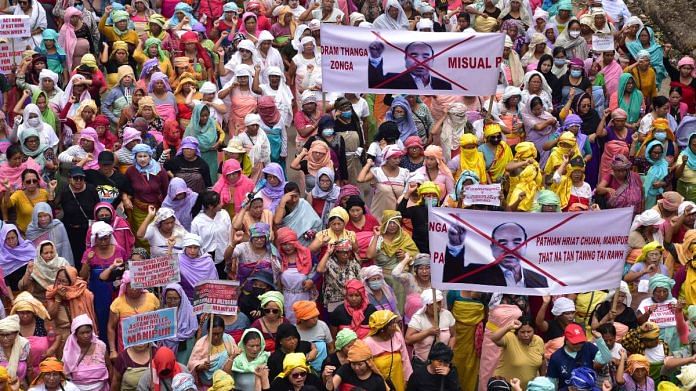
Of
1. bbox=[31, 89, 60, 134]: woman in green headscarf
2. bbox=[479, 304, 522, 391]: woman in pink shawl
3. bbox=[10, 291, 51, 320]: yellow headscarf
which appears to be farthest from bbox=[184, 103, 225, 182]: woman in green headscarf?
bbox=[479, 304, 522, 391]: woman in pink shawl

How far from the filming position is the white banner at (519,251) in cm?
1514

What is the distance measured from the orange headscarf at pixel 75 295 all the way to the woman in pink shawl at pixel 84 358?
500 mm

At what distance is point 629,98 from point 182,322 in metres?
6.94

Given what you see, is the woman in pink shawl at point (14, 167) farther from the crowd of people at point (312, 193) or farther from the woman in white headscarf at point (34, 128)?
the woman in white headscarf at point (34, 128)

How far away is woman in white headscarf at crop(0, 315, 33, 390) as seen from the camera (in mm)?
14734

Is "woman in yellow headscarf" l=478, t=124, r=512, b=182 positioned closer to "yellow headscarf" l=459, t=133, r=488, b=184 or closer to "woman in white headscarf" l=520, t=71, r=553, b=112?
"yellow headscarf" l=459, t=133, r=488, b=184

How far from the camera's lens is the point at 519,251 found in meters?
15.2

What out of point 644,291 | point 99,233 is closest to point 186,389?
point 99,233

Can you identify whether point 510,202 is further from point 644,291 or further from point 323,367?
point 323,367

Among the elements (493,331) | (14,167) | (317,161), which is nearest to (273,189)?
(317,161)

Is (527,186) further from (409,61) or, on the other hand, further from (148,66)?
(148,66)

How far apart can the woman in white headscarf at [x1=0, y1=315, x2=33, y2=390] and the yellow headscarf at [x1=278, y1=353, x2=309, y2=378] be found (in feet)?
6.70

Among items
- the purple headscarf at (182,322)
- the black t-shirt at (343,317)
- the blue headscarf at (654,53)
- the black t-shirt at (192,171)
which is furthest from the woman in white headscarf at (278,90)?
the purple headscarf at (182,322)

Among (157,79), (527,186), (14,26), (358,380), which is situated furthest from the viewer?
(157,79)
